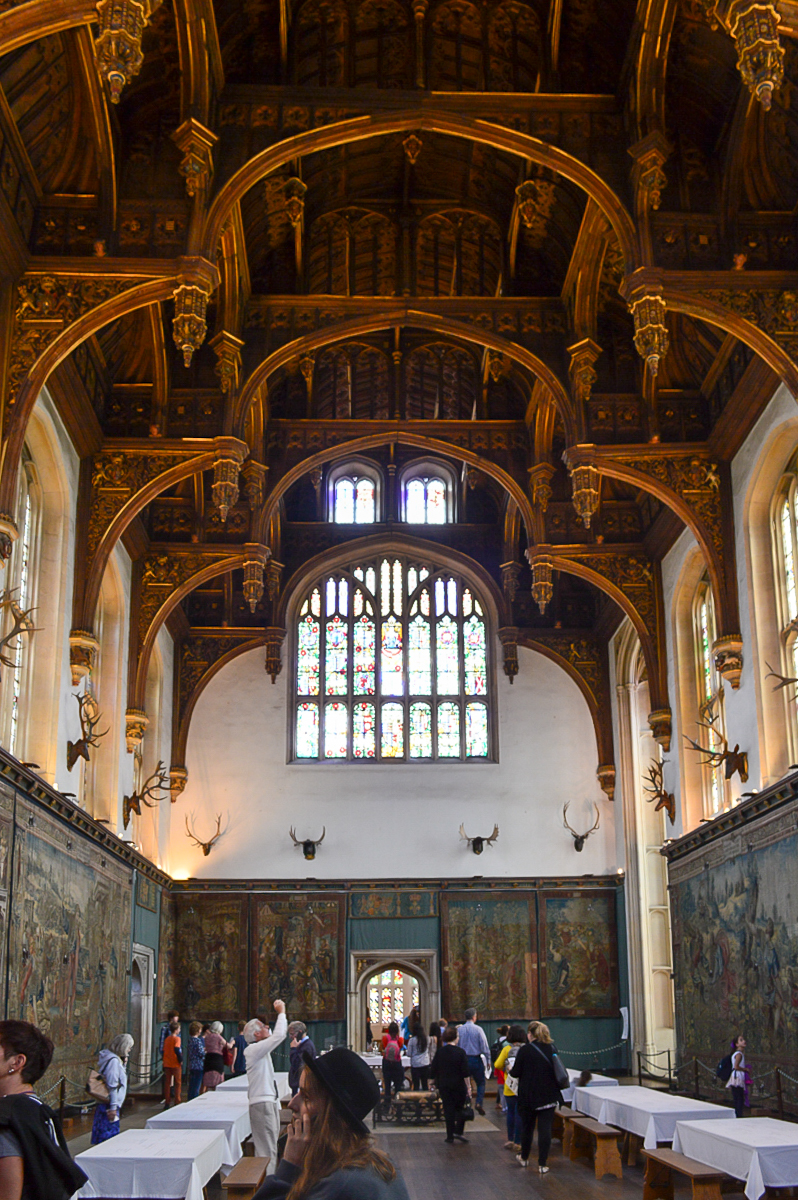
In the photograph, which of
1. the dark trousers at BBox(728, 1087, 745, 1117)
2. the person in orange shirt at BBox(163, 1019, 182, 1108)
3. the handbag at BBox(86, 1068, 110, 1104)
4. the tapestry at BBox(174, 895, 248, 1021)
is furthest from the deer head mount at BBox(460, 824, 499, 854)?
the handbag at BBox(86, 1068, 110, 1104)

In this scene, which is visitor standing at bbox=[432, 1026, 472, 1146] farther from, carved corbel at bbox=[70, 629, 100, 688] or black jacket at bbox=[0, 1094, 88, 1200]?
black jacket at bbox=[0, 1094, 88, 1200]

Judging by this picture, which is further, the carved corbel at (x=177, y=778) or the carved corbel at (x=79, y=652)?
the carved corbel at (x=177, y=778)

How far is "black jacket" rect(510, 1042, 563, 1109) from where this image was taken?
12156 millimetres

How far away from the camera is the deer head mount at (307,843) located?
2561 centimetres

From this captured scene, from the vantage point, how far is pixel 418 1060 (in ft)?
64.7

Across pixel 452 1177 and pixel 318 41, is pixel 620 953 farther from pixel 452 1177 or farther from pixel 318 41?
pixel 318 41

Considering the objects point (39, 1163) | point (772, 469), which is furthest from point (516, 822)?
point (39, 1163)

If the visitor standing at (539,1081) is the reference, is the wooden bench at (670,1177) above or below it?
below

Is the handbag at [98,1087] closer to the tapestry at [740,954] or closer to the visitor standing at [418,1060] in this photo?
the tapestry at [740,954]

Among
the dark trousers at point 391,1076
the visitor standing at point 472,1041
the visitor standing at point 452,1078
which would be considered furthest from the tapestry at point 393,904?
the visitor standing at point 452,1078

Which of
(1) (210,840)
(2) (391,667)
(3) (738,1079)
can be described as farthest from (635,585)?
(1) (210,840)

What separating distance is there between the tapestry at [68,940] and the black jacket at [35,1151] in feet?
34.8

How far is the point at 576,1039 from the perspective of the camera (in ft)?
81.3

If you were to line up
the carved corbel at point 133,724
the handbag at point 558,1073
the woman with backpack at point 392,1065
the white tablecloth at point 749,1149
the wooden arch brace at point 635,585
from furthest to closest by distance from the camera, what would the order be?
the wooden arch brace at point 635,585 < the carved corbel at point 133,724 < the woman with backpack at point 392,1065 < the handbag at point 558,1073 < the white tablecloth at point 749,1149
